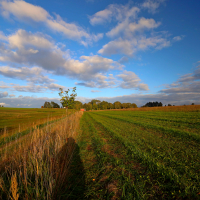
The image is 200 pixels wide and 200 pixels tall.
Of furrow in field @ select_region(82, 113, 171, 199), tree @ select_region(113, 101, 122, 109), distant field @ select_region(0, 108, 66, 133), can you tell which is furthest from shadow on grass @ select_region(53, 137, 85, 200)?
tree @ select_region(113, 101, 122, 109)

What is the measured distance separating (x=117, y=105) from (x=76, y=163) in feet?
489

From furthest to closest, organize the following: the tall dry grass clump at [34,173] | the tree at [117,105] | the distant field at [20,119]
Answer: the tree at [117,105] < the distant field at [20,119] < the tall dry grass clump at [34,173]

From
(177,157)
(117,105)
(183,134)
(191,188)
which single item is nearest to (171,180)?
(191,188)

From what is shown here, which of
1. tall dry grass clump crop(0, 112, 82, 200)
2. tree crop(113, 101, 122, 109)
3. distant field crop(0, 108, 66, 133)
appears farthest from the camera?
tree crop(113, 101, 122, 109)

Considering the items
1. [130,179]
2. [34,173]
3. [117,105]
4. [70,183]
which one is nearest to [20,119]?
[34,173]

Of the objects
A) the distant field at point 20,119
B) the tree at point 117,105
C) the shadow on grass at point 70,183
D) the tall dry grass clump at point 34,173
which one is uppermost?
the tree at point 117,105

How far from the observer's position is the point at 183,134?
7594mm

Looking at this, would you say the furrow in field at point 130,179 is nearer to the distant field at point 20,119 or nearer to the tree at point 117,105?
the distant field at point 20,119

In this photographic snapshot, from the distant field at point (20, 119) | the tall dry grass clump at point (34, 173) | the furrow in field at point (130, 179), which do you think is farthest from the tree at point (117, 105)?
the tall dry grass clump at point (34, 173)

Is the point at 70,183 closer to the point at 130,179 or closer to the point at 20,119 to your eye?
the point at 130,179

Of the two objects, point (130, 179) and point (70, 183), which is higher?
point (130, 179)

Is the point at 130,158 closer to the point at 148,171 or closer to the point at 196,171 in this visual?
the point at 148,171

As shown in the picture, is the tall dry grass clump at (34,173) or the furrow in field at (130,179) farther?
the furrow in field at (130,179)

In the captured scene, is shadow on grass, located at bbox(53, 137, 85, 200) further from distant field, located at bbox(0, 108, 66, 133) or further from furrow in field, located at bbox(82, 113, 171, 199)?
distant field, located at bbox(0, 108, 66, 133)
